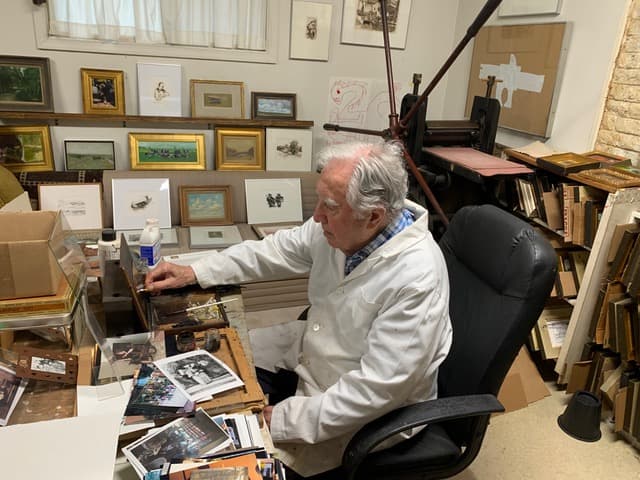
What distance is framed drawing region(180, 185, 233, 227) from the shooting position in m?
2.76

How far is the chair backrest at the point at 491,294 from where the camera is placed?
45.2 inches

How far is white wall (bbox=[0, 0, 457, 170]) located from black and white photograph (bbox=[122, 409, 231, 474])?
7.37ft

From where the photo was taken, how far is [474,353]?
123 cm

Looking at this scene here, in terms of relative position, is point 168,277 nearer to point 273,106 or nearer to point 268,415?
point 268,415

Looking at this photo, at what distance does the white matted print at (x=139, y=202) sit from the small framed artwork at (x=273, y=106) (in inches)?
27.1

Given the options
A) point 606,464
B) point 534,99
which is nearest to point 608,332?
point 606,464

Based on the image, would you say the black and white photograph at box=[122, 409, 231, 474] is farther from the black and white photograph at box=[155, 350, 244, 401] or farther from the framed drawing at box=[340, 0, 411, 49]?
the framed drawing at box=[340, 0, 411, 49]

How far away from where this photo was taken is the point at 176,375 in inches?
41.3

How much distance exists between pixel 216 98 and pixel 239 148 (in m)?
0.31

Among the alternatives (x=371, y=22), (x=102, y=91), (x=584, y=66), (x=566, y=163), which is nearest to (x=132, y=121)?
(x=102, y=91)

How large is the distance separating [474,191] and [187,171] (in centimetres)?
159

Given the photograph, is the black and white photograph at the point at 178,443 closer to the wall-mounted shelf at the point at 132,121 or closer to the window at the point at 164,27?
the wall-mounted shelf at the point at 132,121

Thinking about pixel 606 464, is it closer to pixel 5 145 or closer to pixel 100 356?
pixel 100 356

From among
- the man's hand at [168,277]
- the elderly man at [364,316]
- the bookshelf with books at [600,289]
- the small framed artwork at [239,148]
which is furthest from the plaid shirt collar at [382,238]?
the small framed artwork at [239,148]
